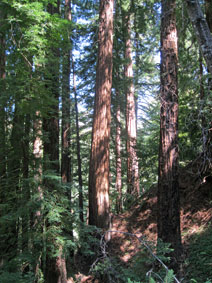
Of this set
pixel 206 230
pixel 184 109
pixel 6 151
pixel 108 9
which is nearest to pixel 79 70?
pixel 108 9

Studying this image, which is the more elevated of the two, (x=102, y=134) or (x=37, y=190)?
(x=102, y=134)

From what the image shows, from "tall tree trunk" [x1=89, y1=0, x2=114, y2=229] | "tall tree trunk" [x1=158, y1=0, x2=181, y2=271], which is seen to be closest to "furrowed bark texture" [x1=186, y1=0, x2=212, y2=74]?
"tall tree trunk" [x1=158, y1=0, x2=181, y2=271]

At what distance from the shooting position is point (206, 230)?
5859mm

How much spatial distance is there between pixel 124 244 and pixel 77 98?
22.6ft

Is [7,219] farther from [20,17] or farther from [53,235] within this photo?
[20,17]

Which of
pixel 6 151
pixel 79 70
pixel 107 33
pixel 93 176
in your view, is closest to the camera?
pixel 6 151

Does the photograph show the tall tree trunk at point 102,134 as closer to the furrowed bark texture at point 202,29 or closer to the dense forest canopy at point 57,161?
the dense forest canopy at point 57,161

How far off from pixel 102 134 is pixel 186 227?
3.59 meters

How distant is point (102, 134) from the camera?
6836mm

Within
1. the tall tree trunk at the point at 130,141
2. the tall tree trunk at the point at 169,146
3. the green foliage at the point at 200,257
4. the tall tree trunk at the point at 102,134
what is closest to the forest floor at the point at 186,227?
the green foliage at the point at 200,257

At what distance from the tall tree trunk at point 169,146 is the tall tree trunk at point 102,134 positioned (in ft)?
5.45

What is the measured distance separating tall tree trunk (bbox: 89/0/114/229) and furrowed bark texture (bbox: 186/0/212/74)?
4137 millimetres

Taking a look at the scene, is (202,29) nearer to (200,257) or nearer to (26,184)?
(26,184)

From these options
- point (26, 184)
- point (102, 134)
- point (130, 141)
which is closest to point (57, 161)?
point (26, 184)
